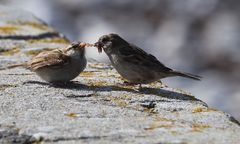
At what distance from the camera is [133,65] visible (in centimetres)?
592

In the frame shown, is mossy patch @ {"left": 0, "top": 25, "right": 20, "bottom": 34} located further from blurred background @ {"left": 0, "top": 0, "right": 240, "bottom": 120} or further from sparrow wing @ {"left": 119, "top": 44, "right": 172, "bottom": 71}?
blurred background @ {"left": 0, "top": 0, "right": 240, "bottom": 120}

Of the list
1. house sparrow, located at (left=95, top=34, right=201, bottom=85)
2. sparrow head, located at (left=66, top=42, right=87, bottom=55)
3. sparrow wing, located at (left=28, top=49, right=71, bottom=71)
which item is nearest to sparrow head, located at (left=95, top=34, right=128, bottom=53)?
house sparrow, located at (left=95, top=34, right=201, bottom=85)

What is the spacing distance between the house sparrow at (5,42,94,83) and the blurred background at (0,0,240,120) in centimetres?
333

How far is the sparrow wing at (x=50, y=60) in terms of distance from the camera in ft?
Answer: 18.3

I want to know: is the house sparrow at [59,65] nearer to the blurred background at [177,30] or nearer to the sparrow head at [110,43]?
the sparrow head at [110,43]

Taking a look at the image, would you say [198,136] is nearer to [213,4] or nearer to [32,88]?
[32,88]

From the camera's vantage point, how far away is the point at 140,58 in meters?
5.97

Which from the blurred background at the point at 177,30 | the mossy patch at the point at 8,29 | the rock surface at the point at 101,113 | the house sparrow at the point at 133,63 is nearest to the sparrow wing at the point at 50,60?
the rock surface at the point at 101,113

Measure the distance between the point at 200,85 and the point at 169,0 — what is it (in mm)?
3152

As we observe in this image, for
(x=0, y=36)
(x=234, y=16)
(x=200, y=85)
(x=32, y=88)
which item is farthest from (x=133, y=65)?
(x=234, y=16)

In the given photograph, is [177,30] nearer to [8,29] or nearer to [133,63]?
[8,29]

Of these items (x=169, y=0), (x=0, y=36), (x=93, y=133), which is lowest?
(x=93, y=133)

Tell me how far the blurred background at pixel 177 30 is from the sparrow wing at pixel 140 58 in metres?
2.84

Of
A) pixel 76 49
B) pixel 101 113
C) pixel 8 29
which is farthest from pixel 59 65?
pixel 8 29
